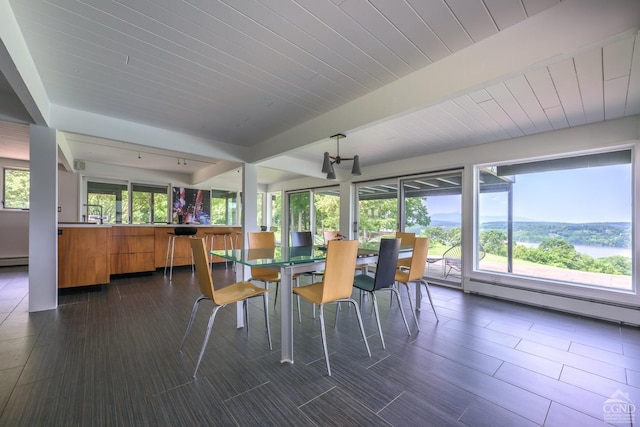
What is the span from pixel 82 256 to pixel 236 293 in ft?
10.2

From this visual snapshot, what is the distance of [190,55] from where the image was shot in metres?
2.01

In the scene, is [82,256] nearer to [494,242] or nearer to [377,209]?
[377,209]

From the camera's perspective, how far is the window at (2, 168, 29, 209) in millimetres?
5504

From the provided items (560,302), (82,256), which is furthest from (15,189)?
(560,302)

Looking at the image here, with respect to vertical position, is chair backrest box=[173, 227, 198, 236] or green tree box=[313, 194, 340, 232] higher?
green tree box=[313, 194, 340, 232]

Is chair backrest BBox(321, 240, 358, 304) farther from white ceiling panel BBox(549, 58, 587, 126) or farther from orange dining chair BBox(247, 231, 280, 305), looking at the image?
white ceiling panel BBox(549, 58, 587, 126)

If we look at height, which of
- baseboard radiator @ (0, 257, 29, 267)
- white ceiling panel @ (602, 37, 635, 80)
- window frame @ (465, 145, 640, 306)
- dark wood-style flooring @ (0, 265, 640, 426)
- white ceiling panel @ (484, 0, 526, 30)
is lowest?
dark wood-style flooring @ (0, 265, 640, 426)

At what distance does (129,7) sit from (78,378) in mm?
2466

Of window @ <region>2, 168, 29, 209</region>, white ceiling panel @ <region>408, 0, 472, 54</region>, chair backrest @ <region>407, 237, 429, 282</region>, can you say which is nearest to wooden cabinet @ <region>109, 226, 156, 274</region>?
window @ <region>2, 168, 29, 209</region>

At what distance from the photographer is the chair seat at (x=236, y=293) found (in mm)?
1972

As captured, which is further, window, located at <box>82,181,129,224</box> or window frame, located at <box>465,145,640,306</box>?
window, located at <box>82,181,129,224</box>

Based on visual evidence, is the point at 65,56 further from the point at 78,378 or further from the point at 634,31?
the point at 634,31

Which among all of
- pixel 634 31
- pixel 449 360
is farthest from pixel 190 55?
pixel 449 360

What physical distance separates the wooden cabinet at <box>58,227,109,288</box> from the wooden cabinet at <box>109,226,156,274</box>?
789mm
